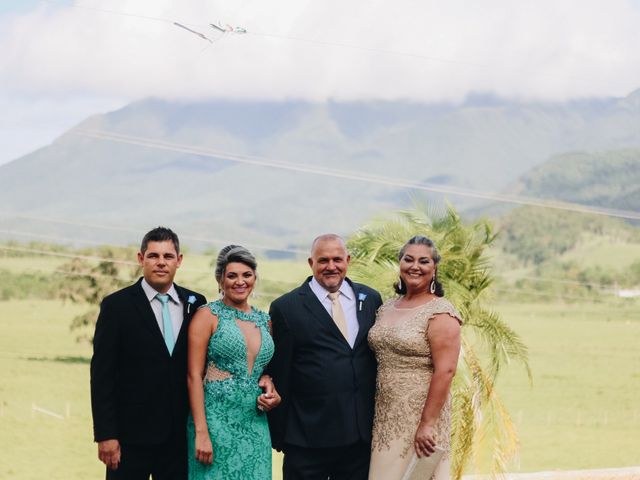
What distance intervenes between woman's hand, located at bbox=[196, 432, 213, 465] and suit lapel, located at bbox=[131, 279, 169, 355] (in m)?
0.42

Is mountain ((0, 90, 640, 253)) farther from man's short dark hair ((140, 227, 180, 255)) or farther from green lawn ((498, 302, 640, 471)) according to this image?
man's short dark hair ((140, 227, 180, 255))

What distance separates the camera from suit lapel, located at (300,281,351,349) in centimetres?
493

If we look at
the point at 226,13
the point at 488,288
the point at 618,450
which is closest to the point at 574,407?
the point at 618,450

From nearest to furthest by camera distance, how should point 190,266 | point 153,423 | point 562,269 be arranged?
point 153,423 → point 190,266 → point 562,269

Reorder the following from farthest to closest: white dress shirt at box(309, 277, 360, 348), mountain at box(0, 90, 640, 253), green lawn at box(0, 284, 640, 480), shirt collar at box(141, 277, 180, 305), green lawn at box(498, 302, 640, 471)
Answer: mountain at box(0, 90, 640, 253)
green lawn at box(498, 302, 640, 471)
green lawn at box(0, 284, 640, 480)
white dress shirt at box(309, 277, 360, 348)
shirt collar at box(141, 277, 180, 305)

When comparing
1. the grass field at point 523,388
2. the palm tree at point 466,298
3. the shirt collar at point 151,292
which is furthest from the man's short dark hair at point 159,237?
the grass field at point 523,388

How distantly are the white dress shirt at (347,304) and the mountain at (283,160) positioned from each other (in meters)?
104

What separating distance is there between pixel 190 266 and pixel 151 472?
6025 cm

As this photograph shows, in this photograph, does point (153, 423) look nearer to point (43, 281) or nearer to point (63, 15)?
point (43, 281)

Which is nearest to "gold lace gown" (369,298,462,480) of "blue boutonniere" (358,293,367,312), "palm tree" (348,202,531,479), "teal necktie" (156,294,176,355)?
"blue boutonniere" (358,293,367,312)

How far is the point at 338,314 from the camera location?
497 cm

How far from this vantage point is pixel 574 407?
46.7 meters

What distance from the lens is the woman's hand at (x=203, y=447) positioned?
4.69 m

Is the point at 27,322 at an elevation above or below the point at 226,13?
below
